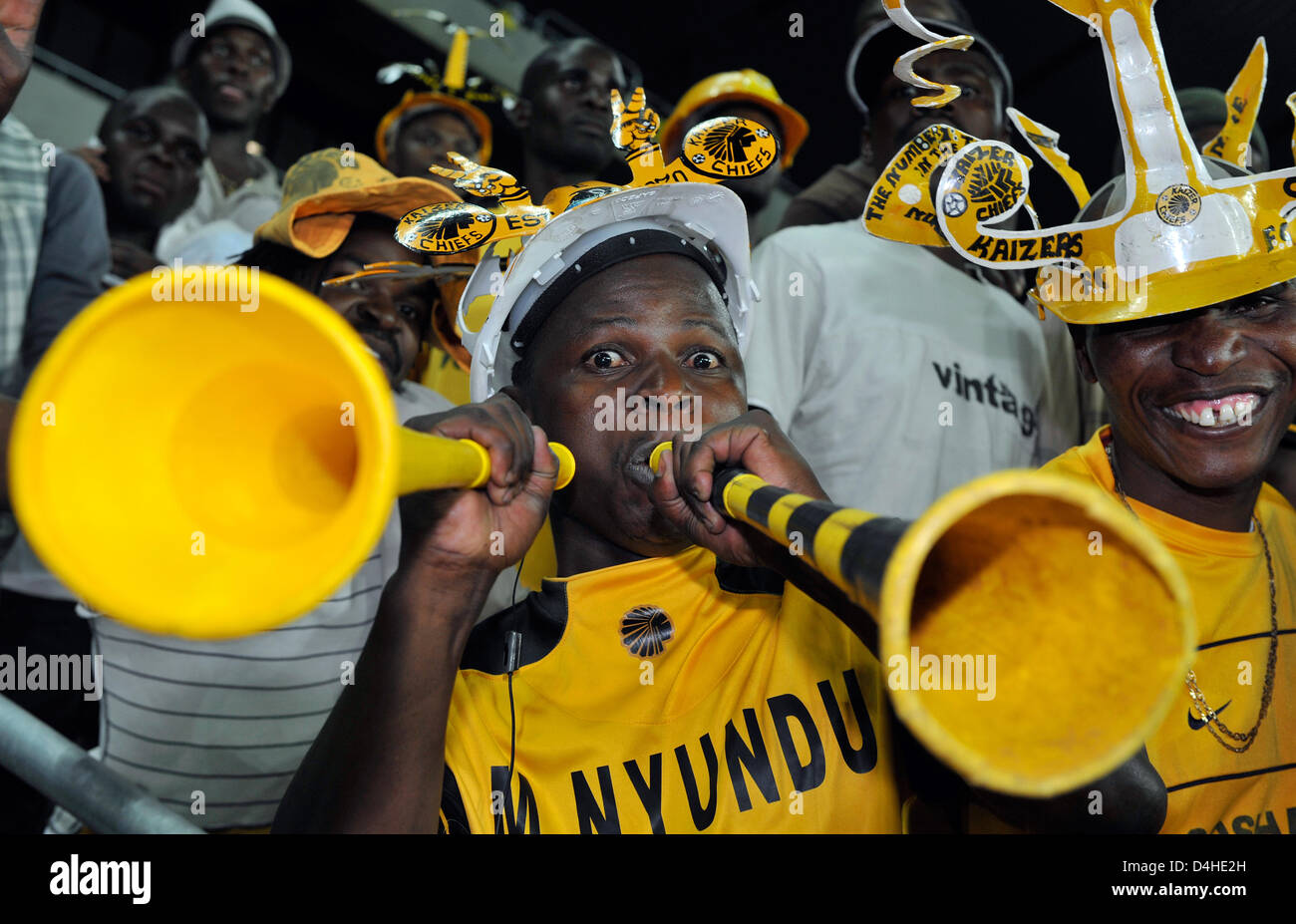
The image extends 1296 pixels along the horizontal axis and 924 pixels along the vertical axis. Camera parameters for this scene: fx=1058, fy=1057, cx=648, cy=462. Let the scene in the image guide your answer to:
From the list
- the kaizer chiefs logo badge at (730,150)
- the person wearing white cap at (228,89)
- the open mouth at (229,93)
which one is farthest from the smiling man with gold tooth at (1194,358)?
the open mouth at (229,93)

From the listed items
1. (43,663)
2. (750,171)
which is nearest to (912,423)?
(750,171)

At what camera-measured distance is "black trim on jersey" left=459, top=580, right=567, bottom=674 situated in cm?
180

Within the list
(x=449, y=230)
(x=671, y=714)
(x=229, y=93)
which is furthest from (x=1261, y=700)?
(x=229, y=93)

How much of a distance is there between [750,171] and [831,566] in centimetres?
135

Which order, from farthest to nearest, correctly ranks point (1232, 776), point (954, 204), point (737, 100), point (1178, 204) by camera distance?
point (737, 100)
point (954, 204)
point (1178, 204)
point (1232, 776)

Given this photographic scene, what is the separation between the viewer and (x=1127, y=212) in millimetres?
2092

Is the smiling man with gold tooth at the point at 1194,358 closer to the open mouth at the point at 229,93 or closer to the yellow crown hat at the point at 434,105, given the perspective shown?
the yellow crown hat at the point at 434,105

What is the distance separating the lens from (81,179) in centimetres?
317

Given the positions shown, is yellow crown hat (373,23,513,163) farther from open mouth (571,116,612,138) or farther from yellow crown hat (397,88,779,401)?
yellow crown hat (397,88,779,401)

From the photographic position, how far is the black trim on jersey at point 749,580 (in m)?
1.85

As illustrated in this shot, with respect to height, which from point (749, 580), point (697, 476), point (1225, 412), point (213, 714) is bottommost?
point (213, 714)

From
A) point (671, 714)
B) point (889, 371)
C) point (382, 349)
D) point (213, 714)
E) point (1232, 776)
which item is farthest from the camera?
point (889, 371)

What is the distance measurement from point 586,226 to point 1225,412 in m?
1.27

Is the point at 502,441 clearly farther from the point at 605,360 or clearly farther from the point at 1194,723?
the point at 1194,723
